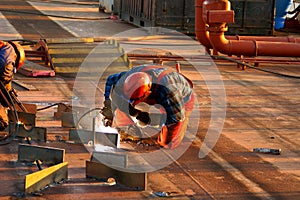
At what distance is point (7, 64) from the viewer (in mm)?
10031

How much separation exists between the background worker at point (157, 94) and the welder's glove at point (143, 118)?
0.58ft

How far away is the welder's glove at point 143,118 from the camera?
34.0ft

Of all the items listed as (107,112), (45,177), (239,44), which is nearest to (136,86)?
(107,112)

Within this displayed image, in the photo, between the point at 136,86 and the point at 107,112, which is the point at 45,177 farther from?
the point at 107,112

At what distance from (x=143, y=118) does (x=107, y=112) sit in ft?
1.89

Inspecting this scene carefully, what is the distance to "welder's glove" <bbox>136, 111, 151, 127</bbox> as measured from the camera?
10.3 meters

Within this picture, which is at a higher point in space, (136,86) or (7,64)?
(7,64)

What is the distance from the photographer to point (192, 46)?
20672 millimetres

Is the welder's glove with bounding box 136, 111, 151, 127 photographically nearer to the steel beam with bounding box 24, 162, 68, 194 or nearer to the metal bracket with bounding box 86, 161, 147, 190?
the metal bracket with bounding box 86, 161, 147, 190

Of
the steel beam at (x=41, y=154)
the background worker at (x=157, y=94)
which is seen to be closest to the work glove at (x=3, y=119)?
the steel beam at (x=41, y=154)

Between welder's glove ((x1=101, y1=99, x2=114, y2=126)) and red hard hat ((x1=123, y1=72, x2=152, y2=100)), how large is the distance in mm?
988

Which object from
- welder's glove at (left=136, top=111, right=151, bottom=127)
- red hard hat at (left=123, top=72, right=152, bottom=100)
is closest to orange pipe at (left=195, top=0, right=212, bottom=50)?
welder's glove at (left=136, top=111, right=151, bottom=127)

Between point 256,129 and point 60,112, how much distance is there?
3357 millimetres

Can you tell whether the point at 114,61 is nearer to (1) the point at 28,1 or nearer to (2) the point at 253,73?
(2) the point at 253,73
